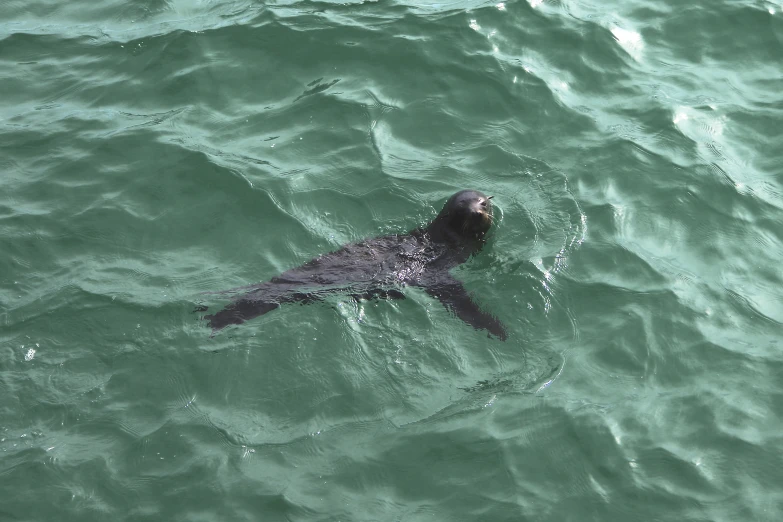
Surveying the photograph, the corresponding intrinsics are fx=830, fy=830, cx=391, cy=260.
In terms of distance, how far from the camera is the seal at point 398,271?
7.68 m

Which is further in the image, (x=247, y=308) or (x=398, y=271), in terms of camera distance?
(x=398, y=271)

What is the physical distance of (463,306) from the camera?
25.8ft

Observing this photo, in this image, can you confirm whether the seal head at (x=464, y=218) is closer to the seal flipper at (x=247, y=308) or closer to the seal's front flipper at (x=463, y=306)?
the seal's front flipper at (x=463, y=306)

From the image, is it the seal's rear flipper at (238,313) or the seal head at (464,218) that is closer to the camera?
the seal's rear flipper at (238,313)

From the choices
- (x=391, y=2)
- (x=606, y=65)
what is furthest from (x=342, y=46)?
(x=606, y=65)

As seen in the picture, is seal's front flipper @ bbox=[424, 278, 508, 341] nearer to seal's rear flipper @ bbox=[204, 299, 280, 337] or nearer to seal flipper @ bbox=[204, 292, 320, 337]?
seal flipper @ bbox=[204, 292, 320, 337]

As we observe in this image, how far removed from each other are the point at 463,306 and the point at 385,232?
4.49 ft

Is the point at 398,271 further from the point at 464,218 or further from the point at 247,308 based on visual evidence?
the point at 247,308

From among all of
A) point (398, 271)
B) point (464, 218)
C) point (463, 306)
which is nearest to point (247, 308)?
point (398, 271)

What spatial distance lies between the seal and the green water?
0.16 metres

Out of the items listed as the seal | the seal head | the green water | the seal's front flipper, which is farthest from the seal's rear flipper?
the seal head

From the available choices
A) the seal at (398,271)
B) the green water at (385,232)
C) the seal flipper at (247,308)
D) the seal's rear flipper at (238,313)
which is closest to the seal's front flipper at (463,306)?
the seal at (398,271)

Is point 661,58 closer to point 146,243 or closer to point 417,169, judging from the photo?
point 417,169

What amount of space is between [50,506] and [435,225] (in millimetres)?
4480
